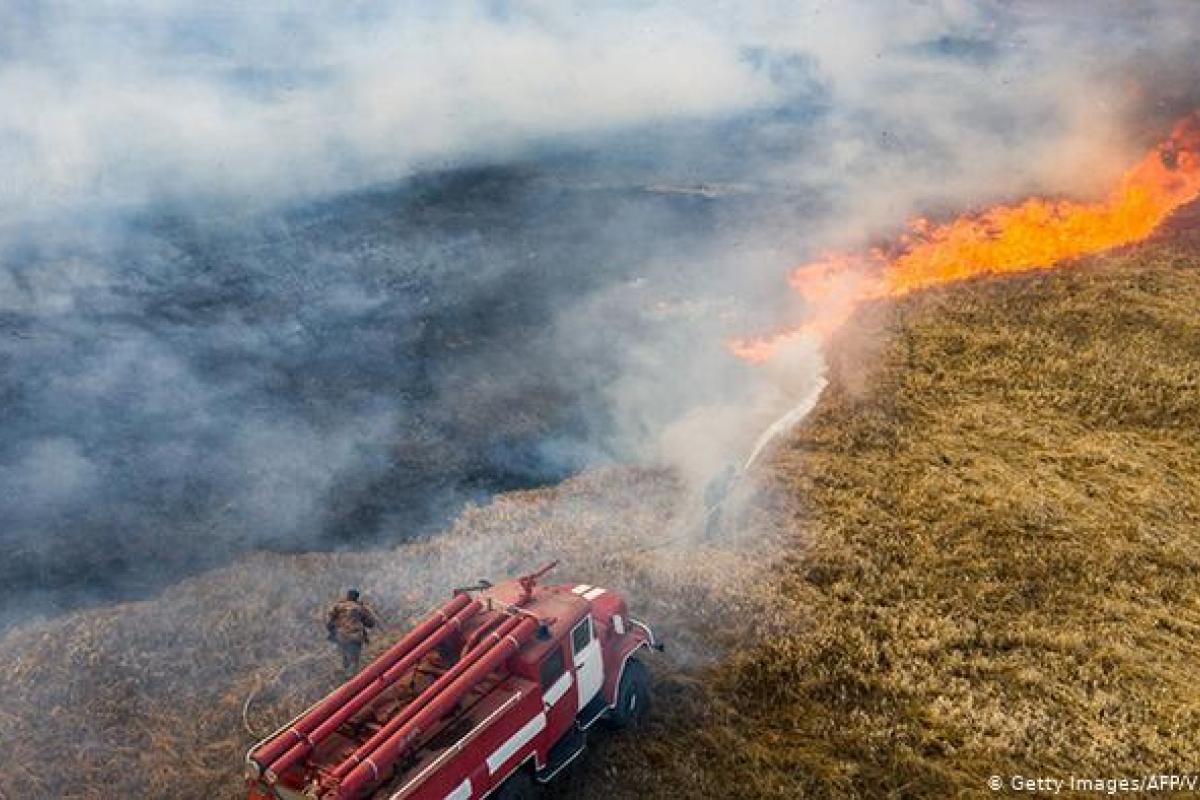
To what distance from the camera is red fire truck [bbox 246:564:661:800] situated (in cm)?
964

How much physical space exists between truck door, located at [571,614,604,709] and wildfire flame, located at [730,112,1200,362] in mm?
12765

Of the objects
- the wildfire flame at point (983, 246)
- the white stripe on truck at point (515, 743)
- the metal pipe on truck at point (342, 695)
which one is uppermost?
the wildfire flame at point (983, 246)

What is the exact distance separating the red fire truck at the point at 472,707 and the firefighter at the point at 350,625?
1773mm

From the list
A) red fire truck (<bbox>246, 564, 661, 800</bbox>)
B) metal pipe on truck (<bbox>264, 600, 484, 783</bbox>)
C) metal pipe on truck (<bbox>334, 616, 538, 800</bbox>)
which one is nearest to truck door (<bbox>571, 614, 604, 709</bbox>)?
red fire truck (<bbox>246, 564, 661, 800</bbox>)

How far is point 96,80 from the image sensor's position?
32.4 m

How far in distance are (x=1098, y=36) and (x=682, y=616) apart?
4468cm

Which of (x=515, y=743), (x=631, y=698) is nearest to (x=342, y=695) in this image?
(x=515, y=743)

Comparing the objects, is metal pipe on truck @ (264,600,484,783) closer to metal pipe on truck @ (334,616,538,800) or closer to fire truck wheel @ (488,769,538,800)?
metal pipe on truck @ (334,616,538,800)

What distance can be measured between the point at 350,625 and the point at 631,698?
13.9 feet

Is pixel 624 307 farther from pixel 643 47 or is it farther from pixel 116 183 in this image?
pixel 643 47

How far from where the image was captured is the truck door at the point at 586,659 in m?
11.8

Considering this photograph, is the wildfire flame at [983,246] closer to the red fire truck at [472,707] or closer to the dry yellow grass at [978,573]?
the dry yellow grass at [978,573]

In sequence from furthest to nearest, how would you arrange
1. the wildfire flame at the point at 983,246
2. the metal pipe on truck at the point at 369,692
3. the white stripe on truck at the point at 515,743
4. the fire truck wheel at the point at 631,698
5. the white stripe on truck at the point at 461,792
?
the wildfire flame at the point at 983,246 < the fire truck wheel at the point at 631,698 < the white stripe on truck at the point at 515,743 < the white stripe on truck at the point at 461,792 < the metal pipe on truck at the point at 369,692

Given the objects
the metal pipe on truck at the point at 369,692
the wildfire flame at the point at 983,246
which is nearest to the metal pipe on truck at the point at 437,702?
the metal pipe on truck at the point at 369,692
